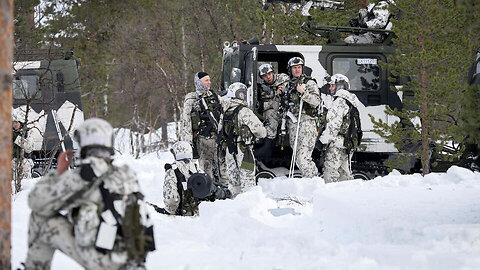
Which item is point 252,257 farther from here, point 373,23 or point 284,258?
point 373,23

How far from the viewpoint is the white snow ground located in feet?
16.2

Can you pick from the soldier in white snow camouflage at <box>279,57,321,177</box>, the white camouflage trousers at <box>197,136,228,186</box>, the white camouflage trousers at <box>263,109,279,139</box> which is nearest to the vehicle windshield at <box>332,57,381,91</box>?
the soldier in white snow camouflage at <box>279,57,321,177</box>

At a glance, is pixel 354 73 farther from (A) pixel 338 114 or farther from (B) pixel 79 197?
(B) pixel 79 197

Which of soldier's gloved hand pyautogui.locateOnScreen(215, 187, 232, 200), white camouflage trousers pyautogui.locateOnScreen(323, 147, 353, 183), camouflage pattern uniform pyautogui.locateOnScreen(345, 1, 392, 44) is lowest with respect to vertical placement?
soldier's gloved hand pyautogui.locateOnScreen(215, 187, 232, 200)

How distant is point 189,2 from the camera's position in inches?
789

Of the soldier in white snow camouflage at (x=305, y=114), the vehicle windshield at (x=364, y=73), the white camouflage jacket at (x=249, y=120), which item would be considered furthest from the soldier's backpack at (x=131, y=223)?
the vehicle windshield at (x=364, y=73)

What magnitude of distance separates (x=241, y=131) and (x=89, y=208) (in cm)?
530

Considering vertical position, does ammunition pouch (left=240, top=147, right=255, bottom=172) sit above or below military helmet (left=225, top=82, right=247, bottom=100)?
below

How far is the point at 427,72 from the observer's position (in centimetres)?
994

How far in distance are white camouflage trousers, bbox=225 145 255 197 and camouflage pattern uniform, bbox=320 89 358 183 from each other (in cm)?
122

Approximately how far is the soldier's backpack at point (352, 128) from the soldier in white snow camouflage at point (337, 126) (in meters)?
0.03

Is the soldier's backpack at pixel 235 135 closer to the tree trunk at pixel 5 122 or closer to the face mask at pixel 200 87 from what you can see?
the face mask at pixel 200 87

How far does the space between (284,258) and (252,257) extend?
0.85ft

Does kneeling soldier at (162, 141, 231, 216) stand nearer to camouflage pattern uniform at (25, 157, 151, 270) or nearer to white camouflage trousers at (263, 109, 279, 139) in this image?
white camouflage trousers at (263, 109, 279, 139)
